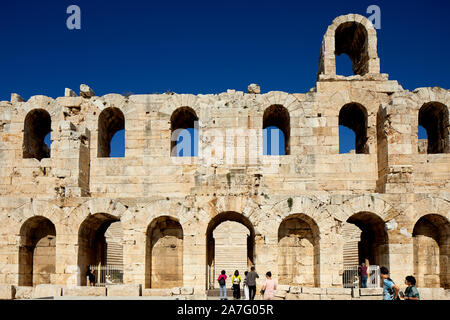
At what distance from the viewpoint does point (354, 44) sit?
73.0 ft

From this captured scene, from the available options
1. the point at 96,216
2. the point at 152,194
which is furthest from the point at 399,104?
the point at 96,216

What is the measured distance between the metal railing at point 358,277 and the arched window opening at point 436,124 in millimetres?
6115

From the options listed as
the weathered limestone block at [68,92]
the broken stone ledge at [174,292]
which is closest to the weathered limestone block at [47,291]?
the broken stone ledge at [174,292]

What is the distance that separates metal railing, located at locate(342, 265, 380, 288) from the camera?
16609mm

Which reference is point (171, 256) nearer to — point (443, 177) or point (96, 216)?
point (96, 216)

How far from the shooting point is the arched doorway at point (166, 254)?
18.0m

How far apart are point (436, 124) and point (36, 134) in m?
17.5

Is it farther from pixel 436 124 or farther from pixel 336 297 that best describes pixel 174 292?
pixel 436 124

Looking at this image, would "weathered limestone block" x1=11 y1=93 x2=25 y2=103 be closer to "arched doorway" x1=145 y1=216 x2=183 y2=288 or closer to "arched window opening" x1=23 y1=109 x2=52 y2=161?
"arched window opening" x1=23 y1=109 x2=52 y2=161

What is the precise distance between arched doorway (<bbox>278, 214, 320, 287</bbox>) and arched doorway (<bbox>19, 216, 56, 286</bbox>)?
8656 millimetres

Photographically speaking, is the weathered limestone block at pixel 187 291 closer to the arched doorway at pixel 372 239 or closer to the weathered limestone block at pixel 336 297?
the weathered limestone block at pixel 336 297

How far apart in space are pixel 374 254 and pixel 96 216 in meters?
10.5

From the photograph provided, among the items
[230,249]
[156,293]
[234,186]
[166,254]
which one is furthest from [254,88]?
[230,249]

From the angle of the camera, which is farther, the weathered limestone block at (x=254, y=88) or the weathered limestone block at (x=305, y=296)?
the weathered limestone block at (x=254, y=88)
